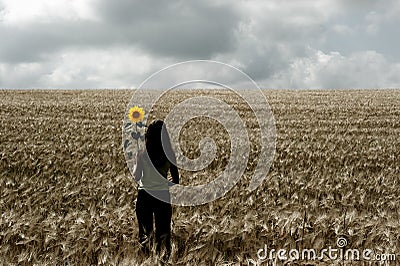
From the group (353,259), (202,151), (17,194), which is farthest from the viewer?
(202,151)

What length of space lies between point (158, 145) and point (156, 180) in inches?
15.6

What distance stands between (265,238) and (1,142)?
10859mm

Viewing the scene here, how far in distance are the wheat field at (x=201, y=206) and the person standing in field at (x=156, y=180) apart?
322 mm

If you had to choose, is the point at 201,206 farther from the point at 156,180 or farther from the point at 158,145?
the point at 158,145

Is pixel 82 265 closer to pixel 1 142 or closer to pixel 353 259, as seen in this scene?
pixel 353 259

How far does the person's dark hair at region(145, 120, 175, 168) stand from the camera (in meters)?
4.86

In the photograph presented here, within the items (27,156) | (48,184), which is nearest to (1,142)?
(27,156)

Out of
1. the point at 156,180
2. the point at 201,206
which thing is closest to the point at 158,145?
→ the point at 156,180

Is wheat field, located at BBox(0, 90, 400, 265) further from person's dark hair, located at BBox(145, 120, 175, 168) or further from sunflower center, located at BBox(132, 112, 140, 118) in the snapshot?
sunflower center, located at BBox(132, 112, 140, 118)

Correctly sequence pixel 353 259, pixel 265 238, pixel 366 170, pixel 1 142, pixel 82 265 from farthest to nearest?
1. pixel 1 142
2. pixel 366 170
3. pixel 265 238
4. pixel 353 259
5. pixel 82 265

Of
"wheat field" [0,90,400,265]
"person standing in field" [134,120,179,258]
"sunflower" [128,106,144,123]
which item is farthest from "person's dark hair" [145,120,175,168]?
"wheat field" [0,90,400,265]

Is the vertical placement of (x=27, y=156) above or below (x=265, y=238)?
above

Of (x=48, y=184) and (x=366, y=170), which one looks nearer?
(x=48, y=184)

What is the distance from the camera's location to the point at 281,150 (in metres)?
12.8
